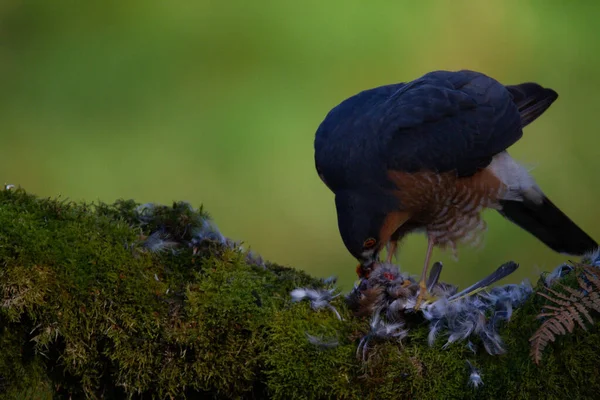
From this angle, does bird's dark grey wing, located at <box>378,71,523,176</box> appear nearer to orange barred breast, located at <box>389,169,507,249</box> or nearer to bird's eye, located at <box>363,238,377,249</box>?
orange barred breast, located at <box>389,169,507,249</box>

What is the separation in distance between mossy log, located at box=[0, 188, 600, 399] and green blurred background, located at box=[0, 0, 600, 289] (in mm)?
3947

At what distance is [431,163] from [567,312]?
2.05 meters

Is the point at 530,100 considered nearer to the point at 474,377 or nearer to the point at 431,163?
the point at 431,163

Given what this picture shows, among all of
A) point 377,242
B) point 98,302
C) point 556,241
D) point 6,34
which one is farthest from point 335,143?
point 6,34

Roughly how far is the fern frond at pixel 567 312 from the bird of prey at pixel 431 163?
1.43 meters

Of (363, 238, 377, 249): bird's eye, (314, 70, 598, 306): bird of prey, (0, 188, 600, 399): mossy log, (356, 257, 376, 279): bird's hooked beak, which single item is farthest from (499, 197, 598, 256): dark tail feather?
(0, 188, 600, 399): mossy log

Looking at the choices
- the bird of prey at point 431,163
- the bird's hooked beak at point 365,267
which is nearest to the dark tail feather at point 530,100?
the bird of prey at point 431,163

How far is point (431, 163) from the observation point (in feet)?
14.1

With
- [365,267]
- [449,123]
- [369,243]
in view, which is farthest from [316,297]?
[449,123]

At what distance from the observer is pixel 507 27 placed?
741 centimetres

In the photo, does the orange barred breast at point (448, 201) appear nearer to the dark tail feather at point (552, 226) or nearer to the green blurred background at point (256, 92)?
the dark tail feather at point (552, 226)

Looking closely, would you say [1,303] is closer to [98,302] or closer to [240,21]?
[98,302]

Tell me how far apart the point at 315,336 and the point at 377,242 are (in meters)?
1.50

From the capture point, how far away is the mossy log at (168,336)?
98.0 inches
